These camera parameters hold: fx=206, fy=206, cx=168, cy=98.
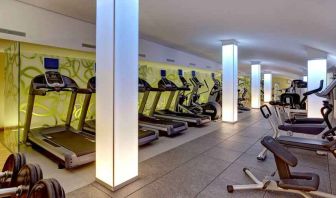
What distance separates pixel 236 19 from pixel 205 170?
3.25 meters

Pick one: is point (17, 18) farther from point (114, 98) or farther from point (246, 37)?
point (246, 37)

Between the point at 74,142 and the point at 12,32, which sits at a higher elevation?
the point at 12,32

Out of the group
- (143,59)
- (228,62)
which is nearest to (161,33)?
(143,59)

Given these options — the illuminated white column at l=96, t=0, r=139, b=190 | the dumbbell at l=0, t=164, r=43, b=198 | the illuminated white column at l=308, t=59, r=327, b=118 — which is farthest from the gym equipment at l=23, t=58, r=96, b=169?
the illuminated white column at l=308, t=59, r=327, b=118

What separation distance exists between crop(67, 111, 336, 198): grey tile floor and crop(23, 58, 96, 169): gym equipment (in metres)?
0.62

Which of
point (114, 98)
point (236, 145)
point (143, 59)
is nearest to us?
point (114, 98)

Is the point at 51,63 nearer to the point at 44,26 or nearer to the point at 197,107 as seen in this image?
the point at 44,26

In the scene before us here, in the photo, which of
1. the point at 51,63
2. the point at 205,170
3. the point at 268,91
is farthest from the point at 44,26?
the point at 268,91

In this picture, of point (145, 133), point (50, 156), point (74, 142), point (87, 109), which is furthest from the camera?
point (87, 109)

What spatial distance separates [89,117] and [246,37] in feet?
16.6

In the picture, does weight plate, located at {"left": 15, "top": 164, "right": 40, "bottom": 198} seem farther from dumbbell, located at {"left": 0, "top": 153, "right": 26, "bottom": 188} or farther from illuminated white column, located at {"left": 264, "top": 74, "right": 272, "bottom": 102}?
A: illuminated white column, located at {"left": 264, "top": 74, "right": 272, "bottom": 102}

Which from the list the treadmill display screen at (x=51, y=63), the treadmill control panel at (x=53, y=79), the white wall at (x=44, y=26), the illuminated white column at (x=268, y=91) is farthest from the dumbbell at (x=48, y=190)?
the illuminated white column at (x=268, y=91)

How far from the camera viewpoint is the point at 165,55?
781 centimetres

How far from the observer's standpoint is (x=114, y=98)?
223cm
